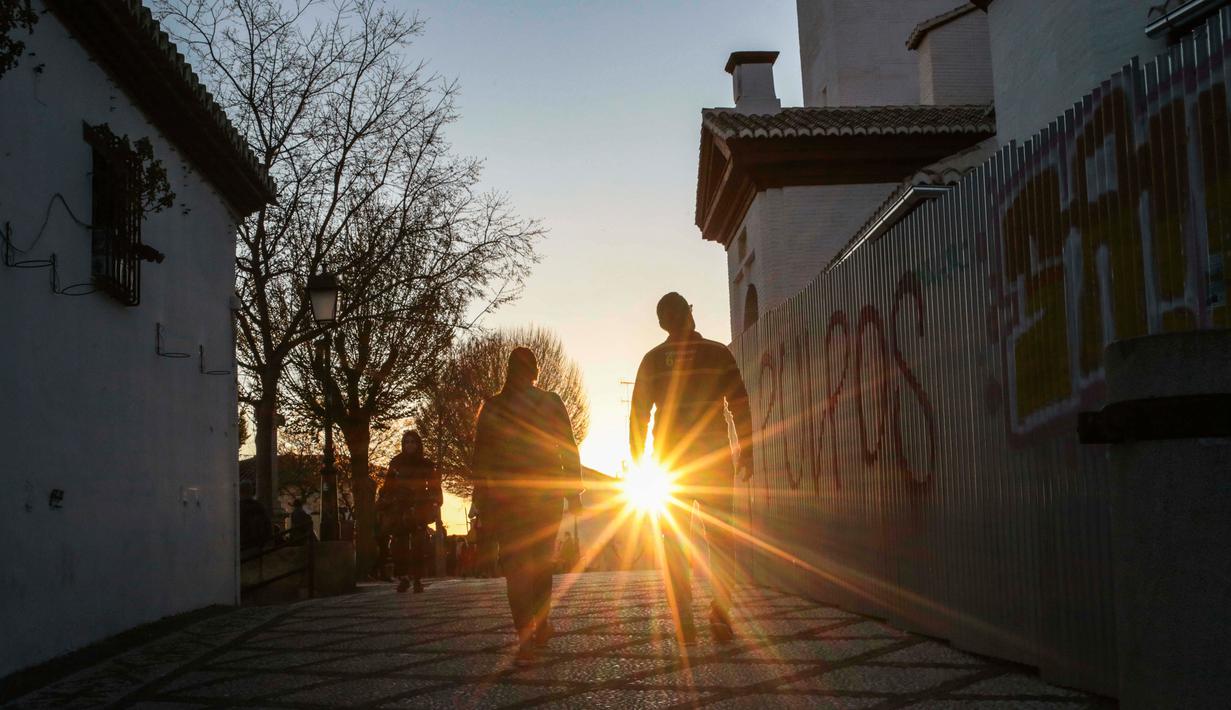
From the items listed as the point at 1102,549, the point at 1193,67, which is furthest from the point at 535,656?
the point at 1193,67

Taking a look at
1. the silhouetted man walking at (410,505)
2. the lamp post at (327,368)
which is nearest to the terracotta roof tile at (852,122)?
the lamp post at (327,368)

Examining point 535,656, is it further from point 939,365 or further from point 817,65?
point 817,65

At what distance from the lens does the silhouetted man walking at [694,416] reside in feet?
26.2

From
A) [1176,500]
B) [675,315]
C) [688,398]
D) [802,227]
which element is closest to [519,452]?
[688,398]

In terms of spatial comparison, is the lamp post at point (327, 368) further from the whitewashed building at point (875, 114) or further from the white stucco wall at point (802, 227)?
the white stucco wall at point (802, 227)

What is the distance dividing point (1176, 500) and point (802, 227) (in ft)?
73.4

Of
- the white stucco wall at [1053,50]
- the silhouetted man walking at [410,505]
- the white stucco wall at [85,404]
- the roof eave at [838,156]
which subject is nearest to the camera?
the white stucco wall at [85,404]

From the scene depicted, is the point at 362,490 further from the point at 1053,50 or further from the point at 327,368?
the point at 1053,50

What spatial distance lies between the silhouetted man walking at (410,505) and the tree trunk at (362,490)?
11.0m

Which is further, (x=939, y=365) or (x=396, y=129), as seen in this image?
(x=396, y=129)

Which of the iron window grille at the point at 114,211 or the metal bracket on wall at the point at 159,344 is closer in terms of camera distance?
the iron window grille at the point at 114,211

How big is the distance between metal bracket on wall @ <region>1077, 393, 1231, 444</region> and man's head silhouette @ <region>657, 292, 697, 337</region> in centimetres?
530

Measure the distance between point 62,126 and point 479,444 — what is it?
160 inches

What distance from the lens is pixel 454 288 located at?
2470 centimetres
